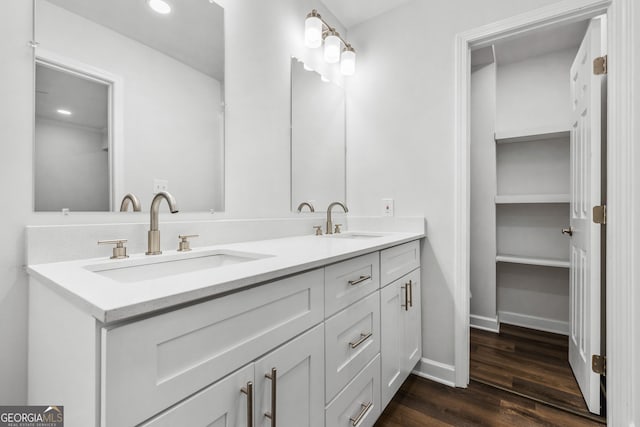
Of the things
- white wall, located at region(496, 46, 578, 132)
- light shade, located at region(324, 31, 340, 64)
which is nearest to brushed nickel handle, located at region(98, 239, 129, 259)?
light shade, located at region(324, 31, 340, 64)

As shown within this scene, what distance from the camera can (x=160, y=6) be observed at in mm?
1149

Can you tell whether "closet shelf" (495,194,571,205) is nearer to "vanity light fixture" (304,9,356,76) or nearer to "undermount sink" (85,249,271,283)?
"vanity light fixture" (304,9,356,76)

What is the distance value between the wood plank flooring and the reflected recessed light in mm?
2417

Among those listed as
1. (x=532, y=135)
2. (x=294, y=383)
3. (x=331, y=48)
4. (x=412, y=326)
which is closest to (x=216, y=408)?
(x=294, y=383)

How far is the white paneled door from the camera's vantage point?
4.70 feet

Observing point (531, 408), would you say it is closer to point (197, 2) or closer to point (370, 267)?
point (370, 267)

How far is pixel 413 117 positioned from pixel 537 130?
1.11 metres

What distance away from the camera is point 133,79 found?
1055 mm

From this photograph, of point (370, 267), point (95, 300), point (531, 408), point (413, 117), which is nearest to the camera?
point (95, 300)

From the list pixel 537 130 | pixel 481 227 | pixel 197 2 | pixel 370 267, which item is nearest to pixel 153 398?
pixel 370 267

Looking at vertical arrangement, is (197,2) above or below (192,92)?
above

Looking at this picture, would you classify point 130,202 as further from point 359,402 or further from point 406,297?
point 406,297

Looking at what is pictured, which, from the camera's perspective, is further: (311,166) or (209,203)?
(311,166)

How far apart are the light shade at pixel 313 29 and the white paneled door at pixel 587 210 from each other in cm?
140
